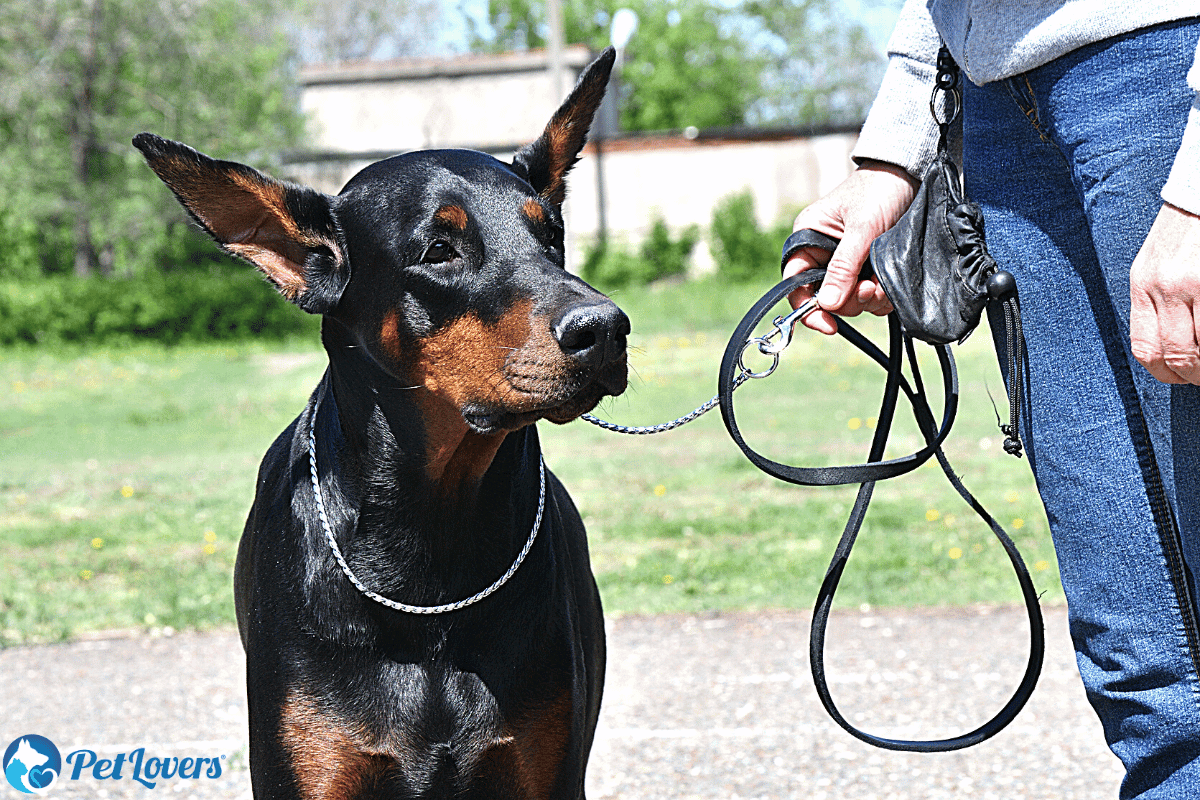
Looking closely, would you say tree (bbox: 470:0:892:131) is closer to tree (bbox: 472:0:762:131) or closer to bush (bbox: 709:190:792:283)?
tree (bbox: 472:0:762:131)

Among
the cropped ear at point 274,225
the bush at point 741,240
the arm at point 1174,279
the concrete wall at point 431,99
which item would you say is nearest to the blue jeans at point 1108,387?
the arm at point 1174,279

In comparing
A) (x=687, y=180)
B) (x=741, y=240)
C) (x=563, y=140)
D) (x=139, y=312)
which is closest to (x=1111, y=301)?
(x=563, y=140)

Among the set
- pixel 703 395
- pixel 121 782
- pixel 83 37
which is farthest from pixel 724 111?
pixel 121 782

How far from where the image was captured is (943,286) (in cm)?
209

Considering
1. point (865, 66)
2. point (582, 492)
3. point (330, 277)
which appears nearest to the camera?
point (330, 277)

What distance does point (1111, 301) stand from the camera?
5.95 feet

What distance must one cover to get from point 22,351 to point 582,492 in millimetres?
14528

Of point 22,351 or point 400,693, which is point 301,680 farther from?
point 22,351

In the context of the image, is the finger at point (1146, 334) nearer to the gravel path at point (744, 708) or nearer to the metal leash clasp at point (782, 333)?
the metal leash clasp at point (782, 333)

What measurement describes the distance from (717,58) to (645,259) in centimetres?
2375

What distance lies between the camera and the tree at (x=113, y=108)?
70.4 ft

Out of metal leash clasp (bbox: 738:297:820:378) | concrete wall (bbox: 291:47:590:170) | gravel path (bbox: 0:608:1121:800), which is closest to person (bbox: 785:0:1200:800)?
metal leash clasp (bbox: 738:297:820:378)

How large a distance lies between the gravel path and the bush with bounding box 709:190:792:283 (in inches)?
763

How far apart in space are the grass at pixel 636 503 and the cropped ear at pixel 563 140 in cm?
42
